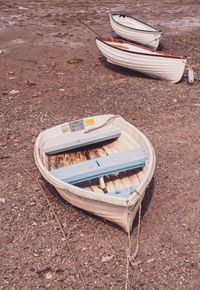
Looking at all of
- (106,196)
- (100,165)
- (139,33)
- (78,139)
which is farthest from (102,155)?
(139,33)

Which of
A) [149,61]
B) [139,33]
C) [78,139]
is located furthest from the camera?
[139,33]

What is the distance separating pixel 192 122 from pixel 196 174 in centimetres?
262

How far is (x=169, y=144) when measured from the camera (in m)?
8.62

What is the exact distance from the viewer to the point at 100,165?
6.15 metres

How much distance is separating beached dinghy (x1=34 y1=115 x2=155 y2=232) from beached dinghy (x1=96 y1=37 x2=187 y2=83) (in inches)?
195

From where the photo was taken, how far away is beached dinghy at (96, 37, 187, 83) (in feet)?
36.9

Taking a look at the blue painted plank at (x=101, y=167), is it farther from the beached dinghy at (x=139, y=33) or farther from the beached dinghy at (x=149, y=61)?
the beached dinghy at (x=139, y=33)

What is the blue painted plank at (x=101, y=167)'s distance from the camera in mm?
5941

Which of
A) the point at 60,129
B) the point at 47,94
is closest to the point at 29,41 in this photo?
the point at 47,94

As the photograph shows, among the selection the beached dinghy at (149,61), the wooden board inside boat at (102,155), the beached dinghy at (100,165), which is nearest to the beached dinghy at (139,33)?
the beached dinghy at (149,61)

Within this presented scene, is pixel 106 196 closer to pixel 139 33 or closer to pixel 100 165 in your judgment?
pixel 100 165

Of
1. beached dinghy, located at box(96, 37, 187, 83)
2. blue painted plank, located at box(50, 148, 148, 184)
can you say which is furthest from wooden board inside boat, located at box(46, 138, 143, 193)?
beached dinghy, located at box(96, 37, 187, 83)

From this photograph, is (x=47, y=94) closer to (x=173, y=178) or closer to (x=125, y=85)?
(x=125, y=85)

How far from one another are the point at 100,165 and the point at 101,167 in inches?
3.4
